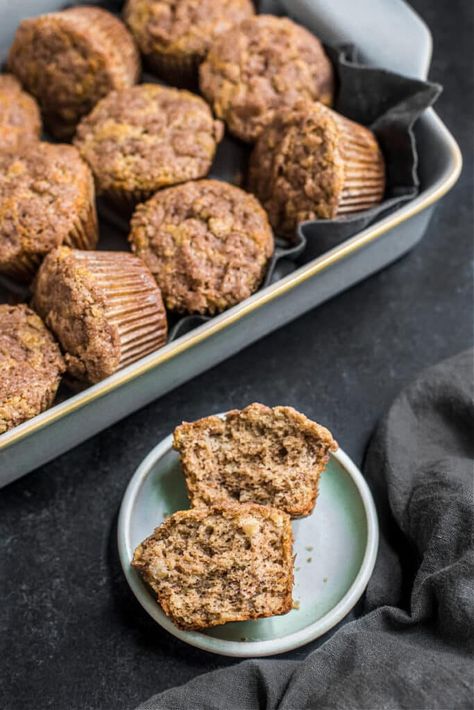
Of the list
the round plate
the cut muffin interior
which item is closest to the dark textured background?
the round plate

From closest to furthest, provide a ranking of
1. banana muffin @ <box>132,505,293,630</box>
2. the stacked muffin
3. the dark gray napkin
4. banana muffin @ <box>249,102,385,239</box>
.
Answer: the dark gray napkin, banana muffin @ <box>132,505,293,630</box>, the stacked muffin, banana muffin @ <box>249,102,385,239</box>

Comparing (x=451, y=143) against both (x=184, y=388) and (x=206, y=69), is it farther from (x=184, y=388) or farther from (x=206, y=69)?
(x=184, y=388)

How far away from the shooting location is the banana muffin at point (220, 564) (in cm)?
241

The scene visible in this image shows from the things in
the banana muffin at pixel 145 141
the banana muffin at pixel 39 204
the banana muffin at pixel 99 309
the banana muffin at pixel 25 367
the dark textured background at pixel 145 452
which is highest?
the banana muffin at pixel 145 141

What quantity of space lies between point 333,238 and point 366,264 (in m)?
0.29

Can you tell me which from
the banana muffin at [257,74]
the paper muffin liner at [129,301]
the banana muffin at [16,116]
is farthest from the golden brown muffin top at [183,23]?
the paper muffin liner at [129,301]

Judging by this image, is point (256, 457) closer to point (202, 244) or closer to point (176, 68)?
point (202, 244)

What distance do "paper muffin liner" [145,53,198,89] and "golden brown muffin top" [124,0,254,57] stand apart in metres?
0.02

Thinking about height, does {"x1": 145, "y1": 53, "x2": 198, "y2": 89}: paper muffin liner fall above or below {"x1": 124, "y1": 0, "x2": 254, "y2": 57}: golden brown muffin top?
below

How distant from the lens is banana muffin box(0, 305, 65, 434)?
249cm

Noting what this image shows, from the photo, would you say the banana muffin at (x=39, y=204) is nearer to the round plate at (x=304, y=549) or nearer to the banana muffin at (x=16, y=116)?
the banana muffin at (x=16, y=116)

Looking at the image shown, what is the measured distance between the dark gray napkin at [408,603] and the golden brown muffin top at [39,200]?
3.92 feet

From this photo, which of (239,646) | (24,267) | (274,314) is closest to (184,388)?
(274,314)

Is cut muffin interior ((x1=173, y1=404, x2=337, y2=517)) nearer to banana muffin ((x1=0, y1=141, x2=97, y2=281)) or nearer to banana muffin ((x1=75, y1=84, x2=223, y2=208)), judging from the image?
banana muffin ((x1=0, y1=141, x2=97, y2=281))
